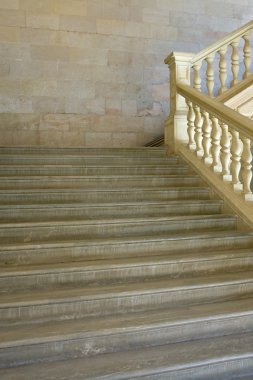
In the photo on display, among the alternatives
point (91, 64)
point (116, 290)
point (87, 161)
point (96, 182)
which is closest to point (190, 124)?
point (87, 161)

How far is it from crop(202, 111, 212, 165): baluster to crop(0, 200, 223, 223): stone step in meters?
0.53

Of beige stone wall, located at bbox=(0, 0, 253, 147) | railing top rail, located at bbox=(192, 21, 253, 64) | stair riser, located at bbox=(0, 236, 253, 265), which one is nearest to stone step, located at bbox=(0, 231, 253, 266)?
stair riser, located at bbox=(0, 236, 253, 265)

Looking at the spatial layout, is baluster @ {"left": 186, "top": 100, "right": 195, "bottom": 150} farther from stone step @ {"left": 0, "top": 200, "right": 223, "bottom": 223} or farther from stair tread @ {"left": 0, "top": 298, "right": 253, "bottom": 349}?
stair tread @ {"left": 0, "top": 298, "right": 253, "bottom": 349}

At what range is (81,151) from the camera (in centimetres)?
405

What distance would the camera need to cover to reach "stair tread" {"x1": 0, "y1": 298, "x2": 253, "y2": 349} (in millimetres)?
1966

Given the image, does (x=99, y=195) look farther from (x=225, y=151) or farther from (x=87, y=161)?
(x=225, y=151)

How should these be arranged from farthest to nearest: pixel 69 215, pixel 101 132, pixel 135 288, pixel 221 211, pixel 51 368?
pixel 101 132 < pixel 221 211 < pixel 69 215 < pixel 135 288 < pixel 51 368

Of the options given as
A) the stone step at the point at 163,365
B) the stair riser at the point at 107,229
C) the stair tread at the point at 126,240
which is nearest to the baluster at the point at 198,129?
the stair riser at the point at 107,229

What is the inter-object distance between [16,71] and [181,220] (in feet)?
12.6

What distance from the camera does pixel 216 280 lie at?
2568 millimetres

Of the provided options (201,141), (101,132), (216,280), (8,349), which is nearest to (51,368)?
(8,349)

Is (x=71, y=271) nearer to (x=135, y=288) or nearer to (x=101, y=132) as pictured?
(x=135, y=288)

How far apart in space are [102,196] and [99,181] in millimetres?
256

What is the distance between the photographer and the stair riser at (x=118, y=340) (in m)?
1.91
